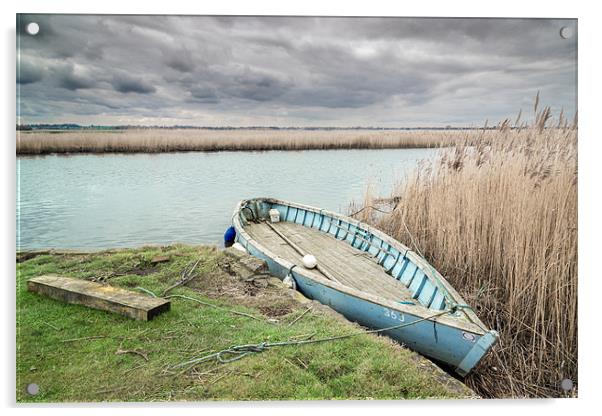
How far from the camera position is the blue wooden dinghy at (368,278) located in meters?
2.49

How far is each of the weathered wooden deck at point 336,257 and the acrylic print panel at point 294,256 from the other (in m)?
0.04

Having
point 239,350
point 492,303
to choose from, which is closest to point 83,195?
point 239,350

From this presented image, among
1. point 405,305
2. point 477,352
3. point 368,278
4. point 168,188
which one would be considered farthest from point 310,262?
point 168,188

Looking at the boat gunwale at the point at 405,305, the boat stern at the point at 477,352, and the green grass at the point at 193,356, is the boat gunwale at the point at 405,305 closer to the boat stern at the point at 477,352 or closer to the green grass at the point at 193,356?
the boat stern at the point at 477,352

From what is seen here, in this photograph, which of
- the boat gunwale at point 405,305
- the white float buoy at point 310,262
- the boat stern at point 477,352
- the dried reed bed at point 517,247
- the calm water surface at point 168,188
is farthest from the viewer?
the white float buoy at point 310,262

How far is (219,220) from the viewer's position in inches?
227

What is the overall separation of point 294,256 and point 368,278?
1.02 meters

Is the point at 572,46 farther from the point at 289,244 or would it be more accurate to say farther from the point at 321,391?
the point at 289,244

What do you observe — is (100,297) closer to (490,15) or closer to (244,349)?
(244,349)

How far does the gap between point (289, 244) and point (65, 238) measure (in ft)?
8.06

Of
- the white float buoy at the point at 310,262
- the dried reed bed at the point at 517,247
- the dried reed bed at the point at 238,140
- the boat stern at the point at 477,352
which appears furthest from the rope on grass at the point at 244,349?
the dried reed bed at the point at 238,140

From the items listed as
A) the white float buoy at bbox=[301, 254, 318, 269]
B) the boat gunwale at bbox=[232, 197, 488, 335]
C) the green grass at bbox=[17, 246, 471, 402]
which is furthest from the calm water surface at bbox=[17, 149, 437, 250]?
the white float buoy at bbox=[301, 254, 318, 269]

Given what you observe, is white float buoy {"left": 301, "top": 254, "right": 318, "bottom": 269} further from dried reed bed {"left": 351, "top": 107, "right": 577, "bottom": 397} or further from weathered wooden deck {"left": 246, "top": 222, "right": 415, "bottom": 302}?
dried reed bed {"left": 351, "top": 107, "right": 577, "bottom": 397}

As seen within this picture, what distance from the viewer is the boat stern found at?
2259 mm
